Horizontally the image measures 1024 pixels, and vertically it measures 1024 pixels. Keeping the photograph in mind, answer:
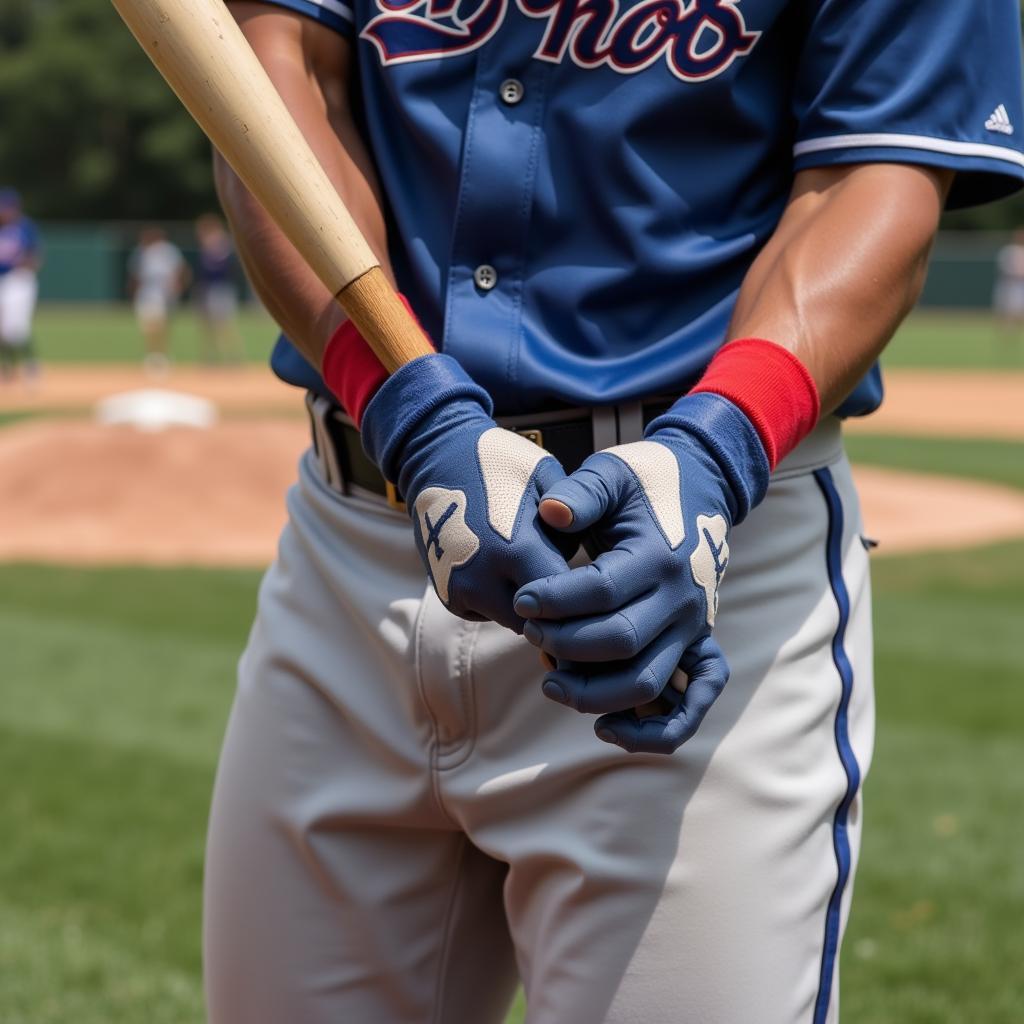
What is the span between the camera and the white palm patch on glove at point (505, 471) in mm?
1438

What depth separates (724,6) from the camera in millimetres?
1687

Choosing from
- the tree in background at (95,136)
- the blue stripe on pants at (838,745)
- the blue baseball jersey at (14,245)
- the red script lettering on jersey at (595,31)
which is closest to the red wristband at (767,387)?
the blue stripe on pants at (838,745)

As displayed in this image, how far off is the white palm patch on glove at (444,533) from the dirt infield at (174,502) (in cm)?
773

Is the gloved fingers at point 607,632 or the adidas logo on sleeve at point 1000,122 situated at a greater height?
the adidas logo on sleeve at point 1000,122

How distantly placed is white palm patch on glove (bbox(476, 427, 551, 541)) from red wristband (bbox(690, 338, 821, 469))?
194 millimetres

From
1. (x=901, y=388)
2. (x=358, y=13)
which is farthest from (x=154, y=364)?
(x=358, y=13)

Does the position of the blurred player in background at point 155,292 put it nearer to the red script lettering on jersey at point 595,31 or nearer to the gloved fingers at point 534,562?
the red script lettering on jersey at point 595,31

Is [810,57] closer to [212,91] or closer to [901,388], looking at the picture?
[212,91]

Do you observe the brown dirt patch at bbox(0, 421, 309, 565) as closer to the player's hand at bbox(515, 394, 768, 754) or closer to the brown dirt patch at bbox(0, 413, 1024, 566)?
the brown dirt patch at bbox(0, 413, 1024, 566)

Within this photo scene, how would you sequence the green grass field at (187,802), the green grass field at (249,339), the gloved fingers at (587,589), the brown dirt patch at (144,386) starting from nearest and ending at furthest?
1. the gloved fingers at (587,589)
2. the green grass field at (187,802)
3. the brown dirt patch at (144,386)
4. the green grass field at (249,339)

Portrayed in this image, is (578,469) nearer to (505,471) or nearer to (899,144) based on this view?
(505,471)

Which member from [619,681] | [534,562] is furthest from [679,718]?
[534,562]

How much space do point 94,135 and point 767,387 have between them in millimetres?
59228

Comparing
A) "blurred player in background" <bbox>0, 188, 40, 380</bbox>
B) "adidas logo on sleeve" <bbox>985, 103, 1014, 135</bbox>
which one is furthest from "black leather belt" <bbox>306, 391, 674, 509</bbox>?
"blurred player in background" <bbox>0, 188, 40, 380</bbox>
